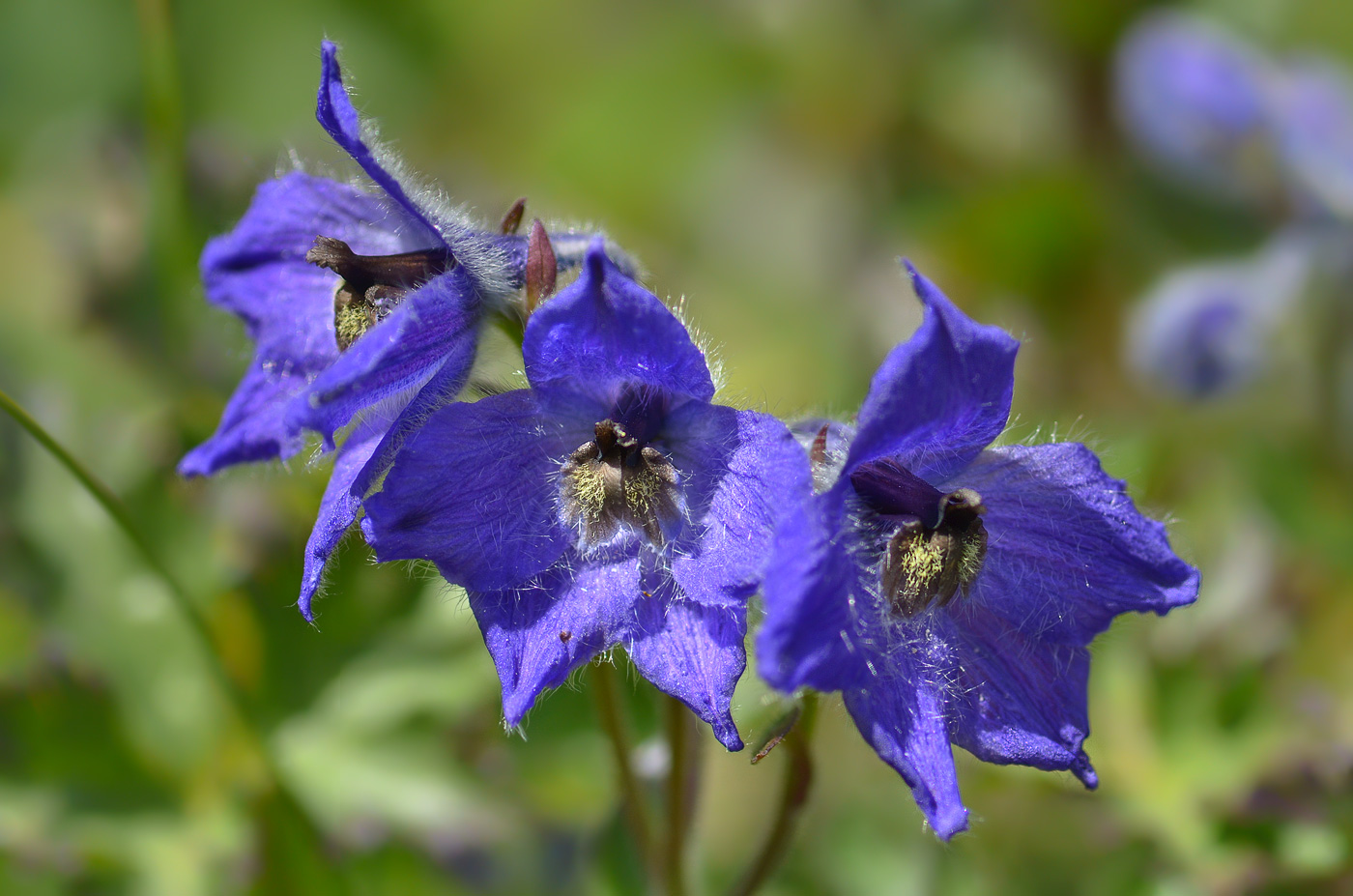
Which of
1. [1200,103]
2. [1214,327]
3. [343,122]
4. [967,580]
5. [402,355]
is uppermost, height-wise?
[343,122]

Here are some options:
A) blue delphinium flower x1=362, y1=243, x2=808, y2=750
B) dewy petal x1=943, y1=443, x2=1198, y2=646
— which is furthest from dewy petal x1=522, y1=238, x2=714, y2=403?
dewy petal x1=943, y1=443, x2=1198, y2=646

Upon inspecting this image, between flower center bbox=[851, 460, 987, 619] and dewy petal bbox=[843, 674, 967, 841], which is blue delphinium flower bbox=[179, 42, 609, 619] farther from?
dewy petal bbox=[843, 674, 967, 841]

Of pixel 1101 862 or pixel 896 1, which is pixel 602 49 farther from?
pixel 1101 862

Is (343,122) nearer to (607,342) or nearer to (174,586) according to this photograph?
(607,342)

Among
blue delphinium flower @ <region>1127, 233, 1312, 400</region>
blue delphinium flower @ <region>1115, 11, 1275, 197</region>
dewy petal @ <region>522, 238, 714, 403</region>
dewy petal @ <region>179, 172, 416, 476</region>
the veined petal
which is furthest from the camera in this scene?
blue delphinium flower @ <region>1115, 11, 1275, 197</region>

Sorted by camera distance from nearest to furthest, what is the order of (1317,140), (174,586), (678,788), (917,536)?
(917,536)
(678,788)
(174,586)
(1317,140)

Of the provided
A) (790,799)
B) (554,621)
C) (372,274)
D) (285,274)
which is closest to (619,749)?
(790,799)

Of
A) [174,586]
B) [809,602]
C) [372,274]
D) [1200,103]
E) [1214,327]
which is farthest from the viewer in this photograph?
[1200,103]
